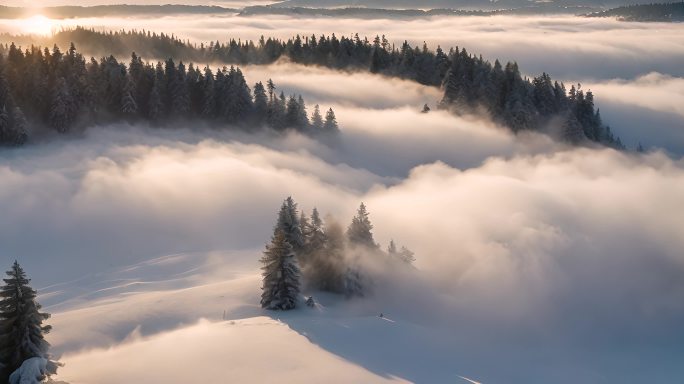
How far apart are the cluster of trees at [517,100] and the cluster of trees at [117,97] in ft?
86.5

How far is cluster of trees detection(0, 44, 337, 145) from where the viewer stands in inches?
2869

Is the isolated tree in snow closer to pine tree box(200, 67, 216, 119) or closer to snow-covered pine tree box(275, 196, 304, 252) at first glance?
snow-covered pine tree box(275, 196, 304, 252)

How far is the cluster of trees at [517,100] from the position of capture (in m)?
97.2

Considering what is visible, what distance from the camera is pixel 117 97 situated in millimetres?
79875

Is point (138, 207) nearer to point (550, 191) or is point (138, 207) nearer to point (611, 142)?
point (550, 191)

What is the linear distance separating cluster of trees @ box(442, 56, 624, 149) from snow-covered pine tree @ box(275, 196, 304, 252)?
6675 centimetres

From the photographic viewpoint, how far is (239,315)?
1299 inches

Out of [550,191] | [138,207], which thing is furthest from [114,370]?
[550,191]

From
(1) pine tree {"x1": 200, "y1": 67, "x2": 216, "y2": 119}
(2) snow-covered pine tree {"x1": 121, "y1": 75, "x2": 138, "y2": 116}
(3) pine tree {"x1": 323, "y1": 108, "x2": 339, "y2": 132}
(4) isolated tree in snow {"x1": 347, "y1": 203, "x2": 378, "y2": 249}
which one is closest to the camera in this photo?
(4) isolated tree in snow {"x1": 347, "y1": 203, "x2": 378, "y2": 249}

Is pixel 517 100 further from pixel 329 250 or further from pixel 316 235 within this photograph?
pixel 329 250

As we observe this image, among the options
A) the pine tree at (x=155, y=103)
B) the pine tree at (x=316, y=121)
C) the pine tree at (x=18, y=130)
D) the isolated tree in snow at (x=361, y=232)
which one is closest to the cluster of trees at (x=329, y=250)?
the isolated tree in snow at (x=361, y=232)

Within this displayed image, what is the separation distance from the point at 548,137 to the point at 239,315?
76.3 meters

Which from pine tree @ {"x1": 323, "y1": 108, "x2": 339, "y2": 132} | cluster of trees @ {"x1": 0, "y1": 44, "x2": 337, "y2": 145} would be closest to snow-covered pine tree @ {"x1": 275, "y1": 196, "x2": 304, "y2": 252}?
cluster of trees @ {"x1": 0, "y1": 44, "x2": 337, "y2": 145}

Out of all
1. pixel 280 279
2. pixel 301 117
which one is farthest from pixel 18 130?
pixel 280 279
